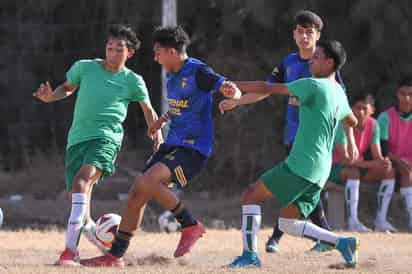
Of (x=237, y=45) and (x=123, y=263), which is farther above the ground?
(x=237, y=45)

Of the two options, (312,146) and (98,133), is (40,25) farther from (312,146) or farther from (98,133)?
(312,146)

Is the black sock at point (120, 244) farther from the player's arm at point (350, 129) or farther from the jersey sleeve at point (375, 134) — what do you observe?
the jersey sleeve at point (375, 134)

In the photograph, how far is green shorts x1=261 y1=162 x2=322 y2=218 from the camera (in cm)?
754

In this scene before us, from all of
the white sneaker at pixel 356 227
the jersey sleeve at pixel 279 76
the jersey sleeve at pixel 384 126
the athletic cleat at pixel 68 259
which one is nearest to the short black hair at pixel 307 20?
the jersey sleeve at pixel 279 76

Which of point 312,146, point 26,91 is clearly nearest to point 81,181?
point 312,146

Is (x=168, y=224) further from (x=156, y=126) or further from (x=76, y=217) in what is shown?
(x=76, y=217)

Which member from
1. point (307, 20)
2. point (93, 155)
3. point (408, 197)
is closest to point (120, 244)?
point (93, 155)

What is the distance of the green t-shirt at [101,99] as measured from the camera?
829 cm

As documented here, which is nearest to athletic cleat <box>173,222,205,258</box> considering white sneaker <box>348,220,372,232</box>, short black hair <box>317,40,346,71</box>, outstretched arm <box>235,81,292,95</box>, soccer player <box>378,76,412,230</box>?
outstretched arm <box>235,81,292,95</box>

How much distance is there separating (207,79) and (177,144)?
0.52 m

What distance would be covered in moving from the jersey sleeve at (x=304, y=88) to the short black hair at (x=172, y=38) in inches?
41.5

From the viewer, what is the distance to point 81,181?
7.96 m

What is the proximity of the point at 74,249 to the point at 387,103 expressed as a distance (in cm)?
647

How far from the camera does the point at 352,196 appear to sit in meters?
11.7
